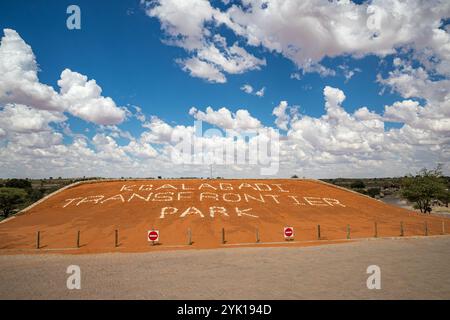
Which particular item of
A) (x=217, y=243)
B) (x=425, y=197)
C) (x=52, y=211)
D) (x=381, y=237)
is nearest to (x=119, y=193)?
(x=52, y=211)

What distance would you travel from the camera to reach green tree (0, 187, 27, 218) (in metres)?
62.1

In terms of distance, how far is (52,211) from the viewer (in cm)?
4262

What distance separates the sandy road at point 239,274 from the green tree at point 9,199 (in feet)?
156

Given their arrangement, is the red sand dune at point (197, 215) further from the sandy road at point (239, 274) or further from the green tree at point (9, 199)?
the green tree at point (9, 199)

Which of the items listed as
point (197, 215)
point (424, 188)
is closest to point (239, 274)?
point (197, 215)

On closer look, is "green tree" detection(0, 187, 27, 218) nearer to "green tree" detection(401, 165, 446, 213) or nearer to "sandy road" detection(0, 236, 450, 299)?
"sandy road" detection(0, 236, 450, 299)

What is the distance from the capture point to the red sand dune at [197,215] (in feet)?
99.2

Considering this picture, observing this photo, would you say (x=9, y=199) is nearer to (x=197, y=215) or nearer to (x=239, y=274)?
(x=197, y=215)

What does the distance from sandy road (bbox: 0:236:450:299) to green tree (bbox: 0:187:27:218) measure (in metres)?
47.5

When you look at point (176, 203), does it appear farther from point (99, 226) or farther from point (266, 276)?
point (266, 276)

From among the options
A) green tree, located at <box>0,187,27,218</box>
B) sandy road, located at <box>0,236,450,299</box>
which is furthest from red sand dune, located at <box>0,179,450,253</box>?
green tree, located at <box>0,187,27,218</box>

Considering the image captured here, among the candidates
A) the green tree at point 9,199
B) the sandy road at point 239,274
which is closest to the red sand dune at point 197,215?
the sandy road at point 239,274

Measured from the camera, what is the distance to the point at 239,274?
57.3 ft
